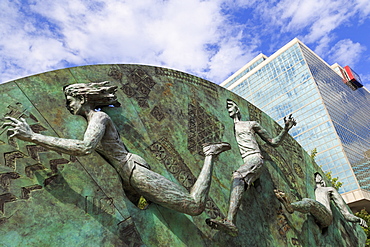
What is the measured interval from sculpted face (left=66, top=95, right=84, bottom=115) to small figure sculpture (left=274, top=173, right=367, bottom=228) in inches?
150

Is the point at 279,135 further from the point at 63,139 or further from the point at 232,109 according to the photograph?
the point at 63,139

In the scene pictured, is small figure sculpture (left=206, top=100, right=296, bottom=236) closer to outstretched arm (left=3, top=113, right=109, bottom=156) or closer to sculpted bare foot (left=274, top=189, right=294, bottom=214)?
sculpted bare foot (left=274, top=189, right=294, bottom=214)

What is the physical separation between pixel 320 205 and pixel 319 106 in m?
30.4

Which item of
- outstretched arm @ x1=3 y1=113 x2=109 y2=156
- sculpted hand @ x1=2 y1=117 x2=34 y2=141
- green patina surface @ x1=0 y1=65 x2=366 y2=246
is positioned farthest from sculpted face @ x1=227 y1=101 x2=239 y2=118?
sculpted hand @ x1=2 y1=117 x2=34 y2=141

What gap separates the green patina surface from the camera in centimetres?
381

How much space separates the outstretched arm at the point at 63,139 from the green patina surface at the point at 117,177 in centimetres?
43

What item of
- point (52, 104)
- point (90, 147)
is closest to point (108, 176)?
point (90, 147)

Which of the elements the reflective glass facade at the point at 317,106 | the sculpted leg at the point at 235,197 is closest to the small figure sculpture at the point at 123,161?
the sculpted leg at the point at 235,197

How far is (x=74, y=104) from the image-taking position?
4516mm

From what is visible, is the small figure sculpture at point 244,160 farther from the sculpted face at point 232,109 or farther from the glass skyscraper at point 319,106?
the glass skyscraper at point 319,106

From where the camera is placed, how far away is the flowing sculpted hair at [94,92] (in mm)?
4520

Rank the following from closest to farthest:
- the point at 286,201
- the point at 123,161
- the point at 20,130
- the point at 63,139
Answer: the point at 20,130 → the point at 63,139 → the point at 123,161 → the point at 286,201

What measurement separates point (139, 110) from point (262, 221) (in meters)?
3.13

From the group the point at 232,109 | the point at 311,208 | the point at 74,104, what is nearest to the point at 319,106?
the point at 232,109
